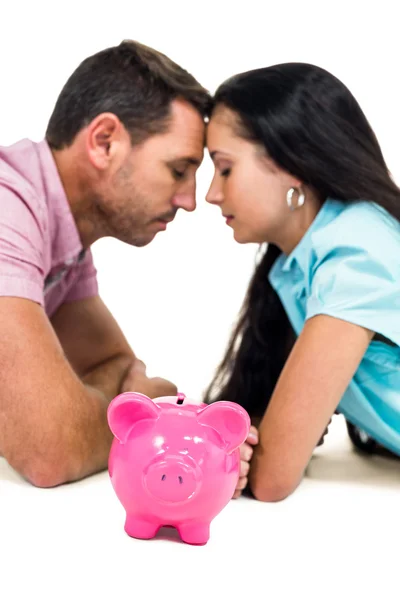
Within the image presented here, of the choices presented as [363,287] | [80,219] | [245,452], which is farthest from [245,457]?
[80,219]

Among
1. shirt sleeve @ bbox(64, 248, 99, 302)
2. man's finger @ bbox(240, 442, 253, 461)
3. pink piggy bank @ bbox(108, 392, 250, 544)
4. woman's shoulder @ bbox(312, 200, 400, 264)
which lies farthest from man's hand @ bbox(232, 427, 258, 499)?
shirt sleeve @ bbox(64, 248, 99, 302)

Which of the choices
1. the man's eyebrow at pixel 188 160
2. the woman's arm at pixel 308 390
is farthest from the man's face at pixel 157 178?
the woman's arm at pixel 308 390

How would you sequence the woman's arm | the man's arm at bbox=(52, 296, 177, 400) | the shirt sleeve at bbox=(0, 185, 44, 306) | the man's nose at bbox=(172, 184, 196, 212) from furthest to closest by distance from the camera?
the man's arm at bbox=(52, 296, 177, 400) → the man's nose at bbox=(172, 184, 196, 212) → the shirt sleeve at bbox=(0, 185, 44, 306) → the woman's arm

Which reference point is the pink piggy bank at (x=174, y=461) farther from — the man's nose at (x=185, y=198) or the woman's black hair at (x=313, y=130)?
the man's nose at (x=185, y=198)

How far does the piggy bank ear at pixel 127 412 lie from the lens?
1361mm

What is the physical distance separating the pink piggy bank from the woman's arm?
223 millimetres

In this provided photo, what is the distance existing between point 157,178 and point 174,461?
0.91 m

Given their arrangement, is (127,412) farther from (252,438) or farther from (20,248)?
(20,248)

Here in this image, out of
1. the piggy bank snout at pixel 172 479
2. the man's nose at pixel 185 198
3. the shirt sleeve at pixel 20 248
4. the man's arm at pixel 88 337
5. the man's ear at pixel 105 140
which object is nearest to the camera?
the piggy bank snout at pixel 172 479

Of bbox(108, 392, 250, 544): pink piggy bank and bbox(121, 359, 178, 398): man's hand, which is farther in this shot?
bbox(121, 359, 178, 398): man's hand

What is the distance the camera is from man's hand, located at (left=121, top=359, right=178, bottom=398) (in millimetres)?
2092

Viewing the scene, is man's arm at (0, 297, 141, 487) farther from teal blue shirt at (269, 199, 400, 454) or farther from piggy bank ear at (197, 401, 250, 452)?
teal blue shirt at (269, 199, 400, 454)

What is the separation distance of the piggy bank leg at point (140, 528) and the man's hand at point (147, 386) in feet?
2.16

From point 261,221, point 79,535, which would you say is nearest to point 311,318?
point 261,221
